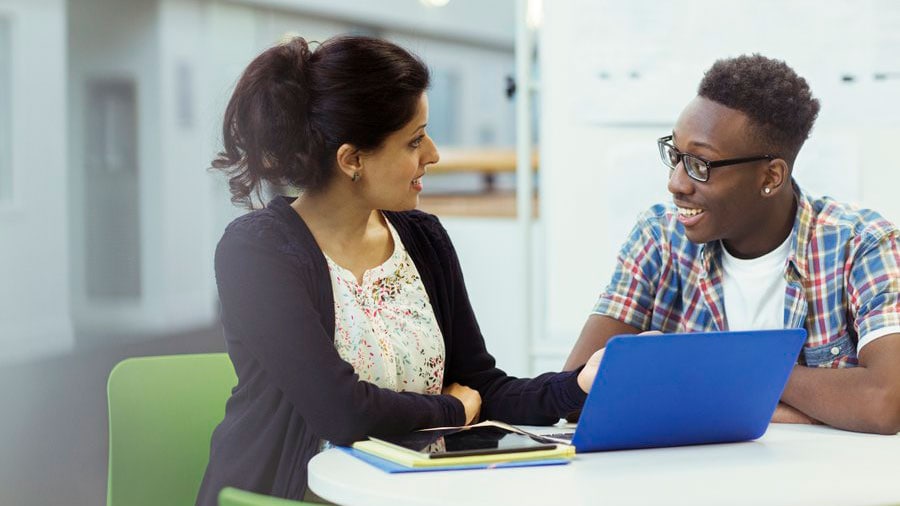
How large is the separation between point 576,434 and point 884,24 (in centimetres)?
199

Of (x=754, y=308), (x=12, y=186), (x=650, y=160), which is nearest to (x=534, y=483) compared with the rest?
(x=754, y=308)

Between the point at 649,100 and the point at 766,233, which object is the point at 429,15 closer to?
the point at 649,100

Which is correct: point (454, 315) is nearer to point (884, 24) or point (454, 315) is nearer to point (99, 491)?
point (884, 24)

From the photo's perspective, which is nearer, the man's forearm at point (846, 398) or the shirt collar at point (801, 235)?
the man's forearm at point (846, 398)

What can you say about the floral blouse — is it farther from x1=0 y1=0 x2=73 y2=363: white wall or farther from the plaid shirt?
x1=0 y1=0 x2=73 y2=363: white wall

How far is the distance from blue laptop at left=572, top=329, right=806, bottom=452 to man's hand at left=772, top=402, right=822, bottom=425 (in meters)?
0.24

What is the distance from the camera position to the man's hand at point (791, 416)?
6.27 feet

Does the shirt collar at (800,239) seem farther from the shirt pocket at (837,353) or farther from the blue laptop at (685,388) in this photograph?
the blue laptop at (685,388)

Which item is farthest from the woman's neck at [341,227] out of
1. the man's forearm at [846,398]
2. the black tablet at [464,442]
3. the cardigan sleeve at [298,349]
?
the man's forearm at [846,398]

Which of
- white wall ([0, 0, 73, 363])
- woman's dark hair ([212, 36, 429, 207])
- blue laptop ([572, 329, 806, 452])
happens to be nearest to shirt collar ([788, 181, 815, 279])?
blue laptop ([572, 329, 806, 452])

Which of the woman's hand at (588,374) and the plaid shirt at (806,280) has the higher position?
the plaid shirt at (806,280)

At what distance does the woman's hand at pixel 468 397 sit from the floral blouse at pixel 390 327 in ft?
0.08

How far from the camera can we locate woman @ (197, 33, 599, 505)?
173cm

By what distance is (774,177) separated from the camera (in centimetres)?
210
